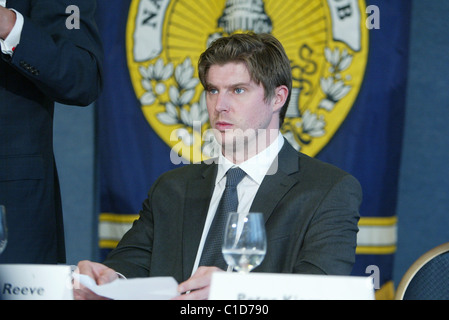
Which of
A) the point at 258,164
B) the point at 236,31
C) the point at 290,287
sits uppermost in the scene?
the point at 236,31

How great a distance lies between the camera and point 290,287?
1092mm

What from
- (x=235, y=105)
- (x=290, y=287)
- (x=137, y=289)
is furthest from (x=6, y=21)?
(x=290, y=287)

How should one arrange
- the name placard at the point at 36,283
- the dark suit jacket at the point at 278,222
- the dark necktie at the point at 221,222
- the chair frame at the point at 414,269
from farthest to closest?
the dark necktie at the point at 221,222 < the dark suit jacket at the point at 278,222 < the chair frame at the point at 414,269 < the name placard at the point at 36,283

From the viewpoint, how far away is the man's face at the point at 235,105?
2.00 metres

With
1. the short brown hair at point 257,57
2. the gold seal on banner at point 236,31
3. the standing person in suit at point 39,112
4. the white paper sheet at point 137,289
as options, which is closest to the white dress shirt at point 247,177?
the short brown hair at point 257,57

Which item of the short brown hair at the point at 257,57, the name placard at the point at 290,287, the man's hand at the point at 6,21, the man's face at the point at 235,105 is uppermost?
the man's hand at the point at 6,21

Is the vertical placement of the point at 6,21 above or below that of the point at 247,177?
above

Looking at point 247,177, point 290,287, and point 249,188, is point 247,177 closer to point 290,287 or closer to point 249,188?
point 249,188

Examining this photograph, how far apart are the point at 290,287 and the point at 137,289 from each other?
34cm

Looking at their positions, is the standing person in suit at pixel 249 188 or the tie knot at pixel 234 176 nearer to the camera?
the standing person in suit at pixel 249 188

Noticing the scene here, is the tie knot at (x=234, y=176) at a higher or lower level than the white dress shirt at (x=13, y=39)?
lower

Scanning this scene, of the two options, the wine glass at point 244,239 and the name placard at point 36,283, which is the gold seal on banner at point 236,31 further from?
the name placard at point 36,283
